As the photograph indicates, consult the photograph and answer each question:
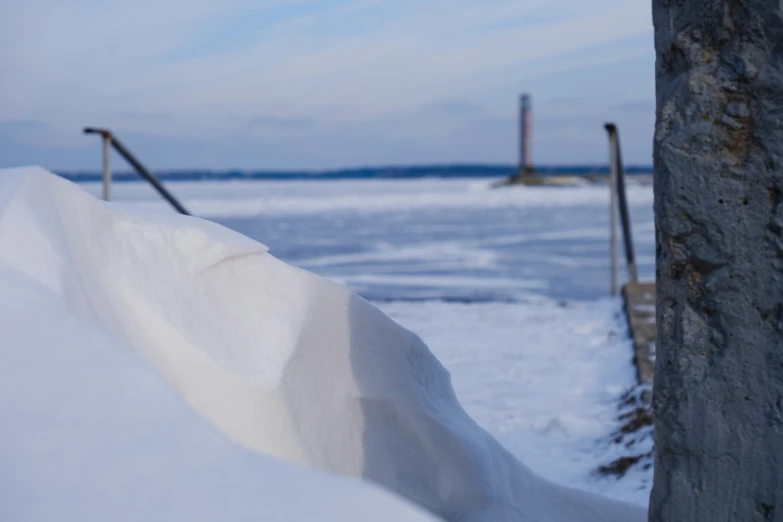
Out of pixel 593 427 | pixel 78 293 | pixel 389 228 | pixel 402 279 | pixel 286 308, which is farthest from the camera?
pixel 389 228

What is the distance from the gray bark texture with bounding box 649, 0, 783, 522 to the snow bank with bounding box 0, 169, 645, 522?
520 millimetres

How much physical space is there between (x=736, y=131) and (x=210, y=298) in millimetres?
1162

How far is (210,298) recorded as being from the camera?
195 cm

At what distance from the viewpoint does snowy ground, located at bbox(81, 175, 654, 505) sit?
12.3 feet

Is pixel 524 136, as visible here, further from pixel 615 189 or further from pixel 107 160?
pixel 107 160

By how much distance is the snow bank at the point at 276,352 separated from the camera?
1.69m

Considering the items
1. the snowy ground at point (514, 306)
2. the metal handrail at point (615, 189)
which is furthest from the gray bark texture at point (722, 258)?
the metal handrail at point (615, 189)

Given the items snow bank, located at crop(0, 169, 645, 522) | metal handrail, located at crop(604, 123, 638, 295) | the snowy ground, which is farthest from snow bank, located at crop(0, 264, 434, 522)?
metal handrail, located at crop(604, 123, 638, 295)

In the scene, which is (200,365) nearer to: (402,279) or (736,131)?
(736,131)

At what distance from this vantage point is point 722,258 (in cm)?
175

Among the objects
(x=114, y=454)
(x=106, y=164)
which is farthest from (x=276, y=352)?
(x=106, y=164)

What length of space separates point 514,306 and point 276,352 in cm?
482

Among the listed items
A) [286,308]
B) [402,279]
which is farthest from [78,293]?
[402,279]

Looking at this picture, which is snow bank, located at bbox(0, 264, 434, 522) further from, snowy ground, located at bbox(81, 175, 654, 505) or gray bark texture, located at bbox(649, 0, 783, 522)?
snowy ground, located at bbox(81, 175, 654, 505)
